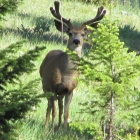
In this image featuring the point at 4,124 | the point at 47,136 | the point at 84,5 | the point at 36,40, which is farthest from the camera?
the point at 84,5

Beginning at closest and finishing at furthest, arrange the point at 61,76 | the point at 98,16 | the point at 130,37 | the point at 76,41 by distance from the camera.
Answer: the point at 61,76 → the point at 76,41 → the point at 98,16 → the point at 130,37

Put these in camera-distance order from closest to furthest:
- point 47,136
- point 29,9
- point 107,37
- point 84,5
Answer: point 107,37
point 47,136
point 29,9
point 84,5

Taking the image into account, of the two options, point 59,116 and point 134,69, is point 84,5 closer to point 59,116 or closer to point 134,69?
point 59,116

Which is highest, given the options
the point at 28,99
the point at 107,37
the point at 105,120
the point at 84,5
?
the point at 107,37

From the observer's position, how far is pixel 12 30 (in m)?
17.1

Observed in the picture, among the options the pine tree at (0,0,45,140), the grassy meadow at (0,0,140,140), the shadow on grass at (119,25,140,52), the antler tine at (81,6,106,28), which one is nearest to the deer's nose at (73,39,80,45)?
the grassy meadow at (0,0,140,140)

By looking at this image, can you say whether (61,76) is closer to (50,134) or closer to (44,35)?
(50,134)

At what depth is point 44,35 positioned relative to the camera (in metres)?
17.7

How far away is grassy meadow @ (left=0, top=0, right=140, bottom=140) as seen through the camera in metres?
8.55

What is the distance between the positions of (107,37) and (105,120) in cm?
79

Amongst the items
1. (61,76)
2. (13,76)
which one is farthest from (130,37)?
(13,76)

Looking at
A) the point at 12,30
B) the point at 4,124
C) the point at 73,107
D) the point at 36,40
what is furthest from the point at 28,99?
the point at 12,30

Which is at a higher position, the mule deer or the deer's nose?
the deer's nose

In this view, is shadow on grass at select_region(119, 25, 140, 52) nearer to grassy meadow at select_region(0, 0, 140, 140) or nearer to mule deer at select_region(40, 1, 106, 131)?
grassy meadow at select_region(0, 0, 140, 140)
